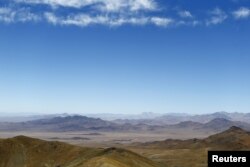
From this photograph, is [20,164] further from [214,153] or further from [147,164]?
[214,153]

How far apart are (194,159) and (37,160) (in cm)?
7162

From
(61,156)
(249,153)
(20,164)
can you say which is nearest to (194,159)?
(61,156)

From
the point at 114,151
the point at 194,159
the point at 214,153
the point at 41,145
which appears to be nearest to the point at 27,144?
the point at 41,145

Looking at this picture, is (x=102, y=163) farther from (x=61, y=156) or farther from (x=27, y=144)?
(x=27, y=144)

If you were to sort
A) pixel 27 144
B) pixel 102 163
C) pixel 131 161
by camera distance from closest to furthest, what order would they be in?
pixel 102 163 < pixel 131 161 < pixel 27 144

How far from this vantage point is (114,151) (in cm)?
11625

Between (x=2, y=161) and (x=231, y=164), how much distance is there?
123 meters

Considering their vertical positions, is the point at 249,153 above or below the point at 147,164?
above

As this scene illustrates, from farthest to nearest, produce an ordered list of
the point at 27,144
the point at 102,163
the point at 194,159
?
the point at 194,159
the point at 27,144
the point at 102,163

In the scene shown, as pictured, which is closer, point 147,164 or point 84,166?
point 84,166

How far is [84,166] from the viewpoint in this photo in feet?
317

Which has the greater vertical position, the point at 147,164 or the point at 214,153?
the point at 214,153

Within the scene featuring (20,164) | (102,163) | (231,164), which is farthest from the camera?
(20,164)

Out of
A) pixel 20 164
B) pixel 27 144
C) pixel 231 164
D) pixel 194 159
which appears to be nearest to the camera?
pixel 231 164
